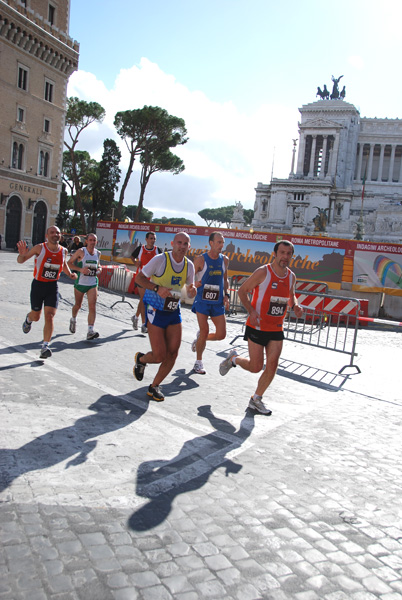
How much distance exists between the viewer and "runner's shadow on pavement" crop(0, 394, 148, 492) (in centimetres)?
358

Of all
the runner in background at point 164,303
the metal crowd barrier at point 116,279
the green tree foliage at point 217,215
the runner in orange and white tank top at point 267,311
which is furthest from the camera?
the green tree foliage at point 217,215

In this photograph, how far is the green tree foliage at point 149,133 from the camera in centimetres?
4872

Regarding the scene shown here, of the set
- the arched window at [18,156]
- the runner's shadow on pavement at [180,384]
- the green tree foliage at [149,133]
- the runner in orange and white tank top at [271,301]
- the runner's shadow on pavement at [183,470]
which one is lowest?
the runner's shadow on pavement at [180,384]

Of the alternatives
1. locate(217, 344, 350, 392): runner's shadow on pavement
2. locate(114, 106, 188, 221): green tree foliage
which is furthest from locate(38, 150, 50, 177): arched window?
locate(217, 344, 350, 392): runner's shadow on pavement

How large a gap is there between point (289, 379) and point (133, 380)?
99.4 inches

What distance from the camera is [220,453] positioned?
13.9 feet

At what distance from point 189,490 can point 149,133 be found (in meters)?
49.8

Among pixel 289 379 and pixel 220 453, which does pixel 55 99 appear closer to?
pixel 289 379

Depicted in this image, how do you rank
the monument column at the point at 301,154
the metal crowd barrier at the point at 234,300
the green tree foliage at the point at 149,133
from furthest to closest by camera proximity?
the monument column at the point at 301,154
the green tree foliage at the point at 149,133
the metal crowd barrier at the point at 234,300

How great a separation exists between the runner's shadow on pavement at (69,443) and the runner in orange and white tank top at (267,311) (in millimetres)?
1328

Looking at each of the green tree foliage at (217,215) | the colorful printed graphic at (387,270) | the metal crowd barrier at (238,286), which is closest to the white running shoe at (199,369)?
the metal crowd barrier at (238,286)

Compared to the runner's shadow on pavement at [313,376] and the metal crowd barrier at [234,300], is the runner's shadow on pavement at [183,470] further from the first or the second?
the metal crowd barrier at [234,300]

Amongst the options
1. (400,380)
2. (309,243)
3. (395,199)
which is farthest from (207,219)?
(400,380)

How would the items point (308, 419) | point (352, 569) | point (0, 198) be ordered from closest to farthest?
point (352, 569), point (308, 419), point (0, 198)
